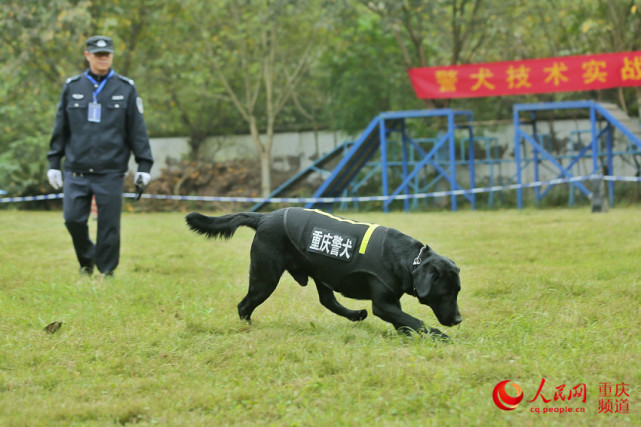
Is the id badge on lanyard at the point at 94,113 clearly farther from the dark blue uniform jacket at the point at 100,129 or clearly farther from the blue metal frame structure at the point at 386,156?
the blue metal frame structure at the point at 386,156

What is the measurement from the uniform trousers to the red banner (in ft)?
36.3

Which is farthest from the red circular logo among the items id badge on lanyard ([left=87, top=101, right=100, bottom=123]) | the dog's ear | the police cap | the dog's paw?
the police cap

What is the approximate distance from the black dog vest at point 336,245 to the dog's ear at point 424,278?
8.4 inches

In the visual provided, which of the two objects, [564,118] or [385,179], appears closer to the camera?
[385,179]

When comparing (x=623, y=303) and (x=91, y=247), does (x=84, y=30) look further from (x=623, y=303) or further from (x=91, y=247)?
(x=623, y=303)

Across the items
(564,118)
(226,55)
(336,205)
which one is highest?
(226,55)

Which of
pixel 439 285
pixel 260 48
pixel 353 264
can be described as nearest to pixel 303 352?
pixel 353 264

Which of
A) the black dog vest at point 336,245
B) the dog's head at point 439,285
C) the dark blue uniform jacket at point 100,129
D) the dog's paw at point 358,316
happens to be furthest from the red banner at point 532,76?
the dog's head at point 439,285

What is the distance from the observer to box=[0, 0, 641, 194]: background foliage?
17422mm

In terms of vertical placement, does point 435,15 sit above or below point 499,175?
above

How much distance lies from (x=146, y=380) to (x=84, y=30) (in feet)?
45.7

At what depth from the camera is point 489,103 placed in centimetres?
1962

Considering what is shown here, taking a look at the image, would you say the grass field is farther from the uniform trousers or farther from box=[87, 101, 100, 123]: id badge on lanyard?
box=[87, 101, 100, 123]: id badge on lanyard

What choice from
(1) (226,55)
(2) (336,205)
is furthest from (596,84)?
(1) (226,55)
